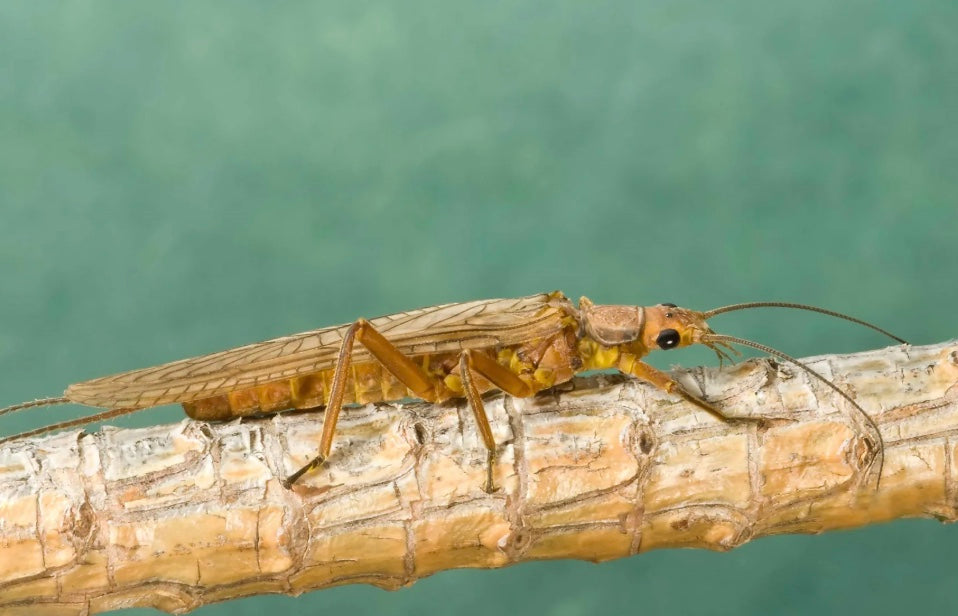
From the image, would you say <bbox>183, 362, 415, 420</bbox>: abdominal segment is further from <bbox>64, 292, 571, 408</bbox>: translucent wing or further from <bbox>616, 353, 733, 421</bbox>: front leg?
<bbox>616, 353, 733, 421</bbox>: front leg

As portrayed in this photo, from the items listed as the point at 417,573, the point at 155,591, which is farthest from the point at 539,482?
the point at 155,591

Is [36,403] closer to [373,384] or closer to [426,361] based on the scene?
[373,384]

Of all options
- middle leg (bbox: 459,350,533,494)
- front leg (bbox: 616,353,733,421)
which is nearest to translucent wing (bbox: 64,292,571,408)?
middle leg (bbox: 459,350,533,494)

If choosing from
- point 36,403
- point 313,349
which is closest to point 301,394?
point 313,349

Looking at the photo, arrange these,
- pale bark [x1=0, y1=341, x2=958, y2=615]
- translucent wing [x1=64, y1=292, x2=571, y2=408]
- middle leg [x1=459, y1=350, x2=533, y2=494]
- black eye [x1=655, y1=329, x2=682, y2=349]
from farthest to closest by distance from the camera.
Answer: black eye [x1=655, y1=329, x2=682, y2=349] → translucent wing [x1=64, y1=292, x2=571, y2=408] → middle leg [x1=459, y1=350, x2=533, y2=494] → pale bark [x1=0, y1=341, x2=958, y2=615]

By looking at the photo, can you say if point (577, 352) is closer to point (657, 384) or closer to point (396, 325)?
point (657, 384)

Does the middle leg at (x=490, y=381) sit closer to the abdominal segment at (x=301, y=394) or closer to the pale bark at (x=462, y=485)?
the pale bark at (x=462, y=485)
